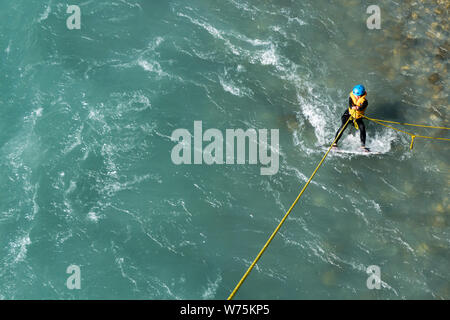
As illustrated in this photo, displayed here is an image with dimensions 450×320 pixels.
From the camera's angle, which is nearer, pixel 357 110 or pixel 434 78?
pixel 357 110

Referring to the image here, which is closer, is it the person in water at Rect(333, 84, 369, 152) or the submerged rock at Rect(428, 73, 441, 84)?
the person in water at Rect(333, 84, 369, 152)

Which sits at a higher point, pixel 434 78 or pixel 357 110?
pixel 434 78

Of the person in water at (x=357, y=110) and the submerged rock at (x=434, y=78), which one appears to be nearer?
the person in water at (x=357, y=110)

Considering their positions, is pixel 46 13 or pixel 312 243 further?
pixel 46 13

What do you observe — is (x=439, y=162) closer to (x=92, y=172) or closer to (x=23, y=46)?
(x=92, y=172)

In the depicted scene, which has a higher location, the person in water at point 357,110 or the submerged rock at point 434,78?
the submerged rock at point 434,78

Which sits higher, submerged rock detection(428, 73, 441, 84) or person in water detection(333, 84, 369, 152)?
submerged rock detection(428, 73, 441, 84)

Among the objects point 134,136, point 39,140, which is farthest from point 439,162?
point 39,140
